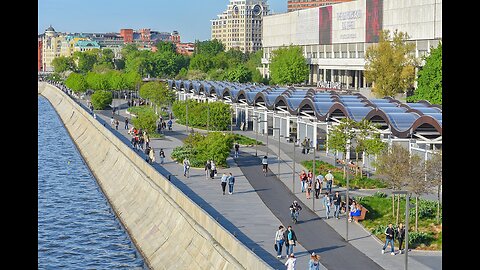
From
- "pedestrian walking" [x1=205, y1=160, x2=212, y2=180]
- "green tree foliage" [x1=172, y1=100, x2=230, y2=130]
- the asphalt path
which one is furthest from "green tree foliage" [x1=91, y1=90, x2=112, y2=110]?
"pedestrian walking" [x1=205, y1=160, x2=212, y2=180]

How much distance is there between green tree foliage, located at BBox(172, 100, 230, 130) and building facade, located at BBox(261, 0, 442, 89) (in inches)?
887

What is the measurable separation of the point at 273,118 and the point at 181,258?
119 feet

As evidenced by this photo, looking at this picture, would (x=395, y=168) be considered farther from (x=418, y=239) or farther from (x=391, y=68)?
(x=391, y=68)

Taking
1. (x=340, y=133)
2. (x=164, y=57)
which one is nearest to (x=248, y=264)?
(x=340, y=133)

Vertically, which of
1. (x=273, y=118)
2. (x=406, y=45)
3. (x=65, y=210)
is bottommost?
(x=65, y=210)

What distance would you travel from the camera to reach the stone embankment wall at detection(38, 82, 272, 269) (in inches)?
905

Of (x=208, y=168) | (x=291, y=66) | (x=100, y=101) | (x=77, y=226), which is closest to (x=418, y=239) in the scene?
(x=208, y=168)

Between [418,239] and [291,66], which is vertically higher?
[291,66]

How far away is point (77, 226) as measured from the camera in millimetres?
39406

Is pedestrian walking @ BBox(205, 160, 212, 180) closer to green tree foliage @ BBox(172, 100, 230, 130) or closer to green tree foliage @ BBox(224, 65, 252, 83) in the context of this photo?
green tree foliage @ BBox(172, 100, 230, 130)

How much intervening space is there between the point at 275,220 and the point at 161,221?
6480 millimetres

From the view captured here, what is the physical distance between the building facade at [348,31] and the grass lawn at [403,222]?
155 feet
